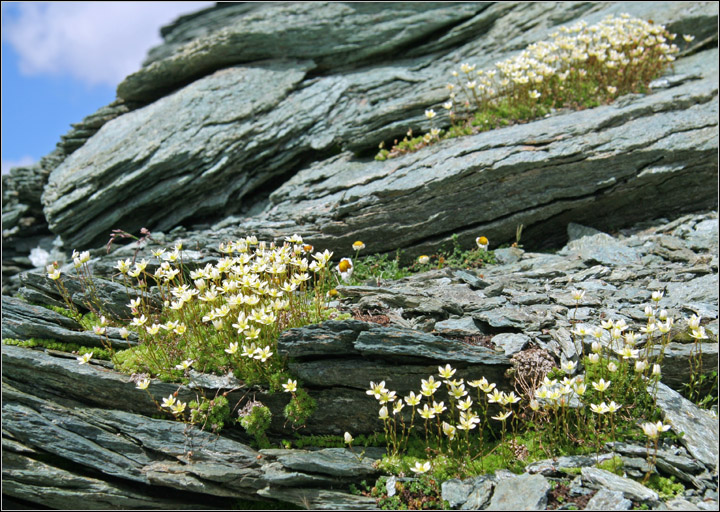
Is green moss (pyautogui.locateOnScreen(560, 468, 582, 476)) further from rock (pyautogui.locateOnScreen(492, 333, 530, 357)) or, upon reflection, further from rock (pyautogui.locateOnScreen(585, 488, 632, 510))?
rock (pyautogui.locateOnScreen(492, 333, 530, 357))

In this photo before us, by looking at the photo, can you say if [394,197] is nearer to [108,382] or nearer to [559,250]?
[559,250]

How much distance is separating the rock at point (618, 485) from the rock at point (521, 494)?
1.36ft

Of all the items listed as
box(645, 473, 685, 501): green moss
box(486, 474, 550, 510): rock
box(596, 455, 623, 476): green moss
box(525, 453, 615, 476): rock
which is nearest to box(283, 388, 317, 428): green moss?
box(486, 474, 550, 510): rock

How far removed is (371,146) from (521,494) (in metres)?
8.72

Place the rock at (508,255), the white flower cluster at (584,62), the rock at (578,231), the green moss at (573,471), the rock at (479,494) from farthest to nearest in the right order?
the white flower cluster at (584,62)
the rock at (578,231)
the rock at (508,255)
the green moss at (573,471)
the rock at (479,494)

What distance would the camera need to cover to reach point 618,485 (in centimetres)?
471

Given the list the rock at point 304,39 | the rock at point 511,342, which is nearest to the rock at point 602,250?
the rock at point 511,342

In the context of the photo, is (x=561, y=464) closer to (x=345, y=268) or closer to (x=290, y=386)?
(x=290, y=386)

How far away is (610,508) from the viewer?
4.50 m

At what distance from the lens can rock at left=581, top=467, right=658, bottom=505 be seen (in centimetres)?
459

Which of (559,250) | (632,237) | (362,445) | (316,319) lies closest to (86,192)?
(316,319)

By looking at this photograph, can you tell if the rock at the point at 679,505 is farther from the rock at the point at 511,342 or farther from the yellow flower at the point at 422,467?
the yellow flower at the point at 422,467

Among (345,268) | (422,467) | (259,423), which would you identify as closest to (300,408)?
(259,423)

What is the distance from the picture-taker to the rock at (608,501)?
4500 millimetres
